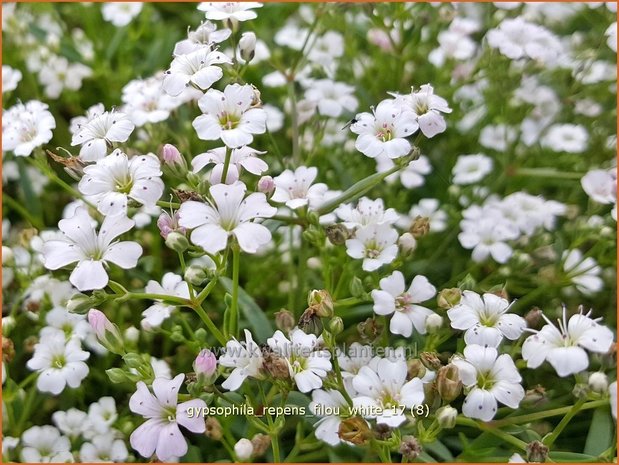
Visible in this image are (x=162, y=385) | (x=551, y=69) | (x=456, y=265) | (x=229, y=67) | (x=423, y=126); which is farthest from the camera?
(x=551, y=69)

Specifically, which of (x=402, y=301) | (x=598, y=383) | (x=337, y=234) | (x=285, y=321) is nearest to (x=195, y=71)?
(x=337, y=234)

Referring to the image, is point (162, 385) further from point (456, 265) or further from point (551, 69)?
point (551, 69)

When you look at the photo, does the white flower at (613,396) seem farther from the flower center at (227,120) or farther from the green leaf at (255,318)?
the flower center at (227,120)

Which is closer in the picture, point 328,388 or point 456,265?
point 328,388

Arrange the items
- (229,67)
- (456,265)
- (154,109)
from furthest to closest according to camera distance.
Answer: (456,265) → (154,109) → (229,67)

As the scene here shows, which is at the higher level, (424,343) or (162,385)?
(162,385)

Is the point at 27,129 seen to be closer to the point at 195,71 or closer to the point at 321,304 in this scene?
the point at 195,71

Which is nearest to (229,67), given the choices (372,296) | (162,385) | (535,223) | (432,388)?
(372,296)

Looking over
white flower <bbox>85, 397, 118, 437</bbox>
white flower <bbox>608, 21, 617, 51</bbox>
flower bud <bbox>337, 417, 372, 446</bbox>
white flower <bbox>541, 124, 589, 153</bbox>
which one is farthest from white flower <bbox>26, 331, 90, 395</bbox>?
white flower <bbox>608, 21, 617, 51</bbox>
